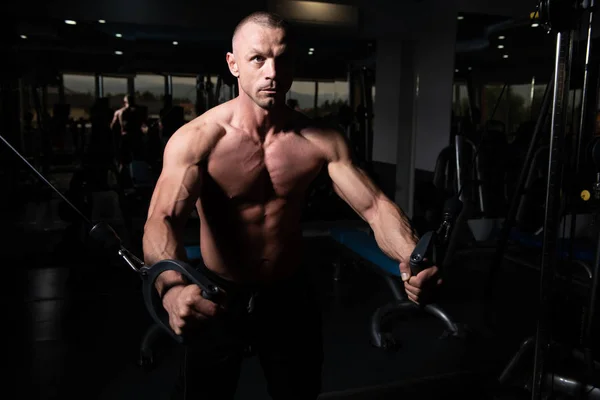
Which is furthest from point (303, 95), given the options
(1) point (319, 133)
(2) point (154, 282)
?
(2) point (154, 282)

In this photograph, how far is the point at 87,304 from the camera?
2.89 meters

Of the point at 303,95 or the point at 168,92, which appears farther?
the point at 303,95

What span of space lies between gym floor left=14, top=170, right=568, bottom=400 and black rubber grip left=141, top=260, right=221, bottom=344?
3.82 feet

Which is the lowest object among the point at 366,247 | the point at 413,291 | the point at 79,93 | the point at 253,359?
the point at 253,359

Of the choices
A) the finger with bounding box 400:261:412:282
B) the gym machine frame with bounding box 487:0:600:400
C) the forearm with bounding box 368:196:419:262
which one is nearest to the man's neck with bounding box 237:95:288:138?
the forearm with bounding box 368:196:419:262

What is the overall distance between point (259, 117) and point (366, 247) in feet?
5.26

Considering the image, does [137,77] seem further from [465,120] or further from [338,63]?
[465,120]

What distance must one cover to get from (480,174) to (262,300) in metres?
3.10

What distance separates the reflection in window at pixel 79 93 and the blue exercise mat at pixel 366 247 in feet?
6.69

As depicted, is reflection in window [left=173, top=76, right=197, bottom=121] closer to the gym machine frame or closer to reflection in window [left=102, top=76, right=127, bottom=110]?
reflection in window [left=102, top=76, right=127, bottom=110]

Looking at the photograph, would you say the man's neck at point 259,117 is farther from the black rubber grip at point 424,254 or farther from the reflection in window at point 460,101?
the reflection in window at point 460,101

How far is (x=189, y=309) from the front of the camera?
841 mm

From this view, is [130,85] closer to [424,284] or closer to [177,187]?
[177,187]

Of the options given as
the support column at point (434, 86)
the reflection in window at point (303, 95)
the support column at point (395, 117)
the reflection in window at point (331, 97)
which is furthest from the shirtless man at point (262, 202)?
the support column at point (395, 117)
